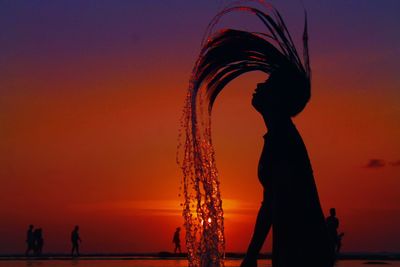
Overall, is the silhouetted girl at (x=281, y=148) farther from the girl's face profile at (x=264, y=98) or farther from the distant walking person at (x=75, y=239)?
the distant walking person at (x=75, y=239)

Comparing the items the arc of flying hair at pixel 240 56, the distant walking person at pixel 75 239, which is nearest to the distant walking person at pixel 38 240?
the distant walking person at pixel 75 239

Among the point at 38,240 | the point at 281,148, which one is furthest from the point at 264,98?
the point at 38,240

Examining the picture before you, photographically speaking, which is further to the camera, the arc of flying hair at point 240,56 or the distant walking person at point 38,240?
the distant walking person at point 38,240

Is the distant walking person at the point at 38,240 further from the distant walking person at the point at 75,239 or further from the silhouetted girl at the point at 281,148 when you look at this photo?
the silhouetted girl at the point at 281,148

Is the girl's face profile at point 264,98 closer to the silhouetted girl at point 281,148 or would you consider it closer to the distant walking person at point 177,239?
the silhouetted girl at point 281,148

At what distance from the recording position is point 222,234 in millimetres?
6605

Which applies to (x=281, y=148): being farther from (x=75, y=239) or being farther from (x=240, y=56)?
(x=75, y=239)

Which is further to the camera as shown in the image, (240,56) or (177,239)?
(177,239)

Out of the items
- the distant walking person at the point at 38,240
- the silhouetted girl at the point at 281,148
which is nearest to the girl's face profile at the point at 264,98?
the silhouetted girl at the point at 281,148

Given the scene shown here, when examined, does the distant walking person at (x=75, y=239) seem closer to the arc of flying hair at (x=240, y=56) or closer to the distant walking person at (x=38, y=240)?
the distant walking person at (x=38, y=240)

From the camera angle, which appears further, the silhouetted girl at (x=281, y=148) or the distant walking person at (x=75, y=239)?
the distant walking person at (x=75, y=239)

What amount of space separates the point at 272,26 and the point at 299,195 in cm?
129

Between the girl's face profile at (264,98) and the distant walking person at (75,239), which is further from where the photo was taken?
the distant walking person at (75,239)

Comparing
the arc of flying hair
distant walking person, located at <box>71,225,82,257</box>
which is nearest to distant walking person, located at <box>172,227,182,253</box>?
distant walking person, located at <box>71,225,82,257</box>
